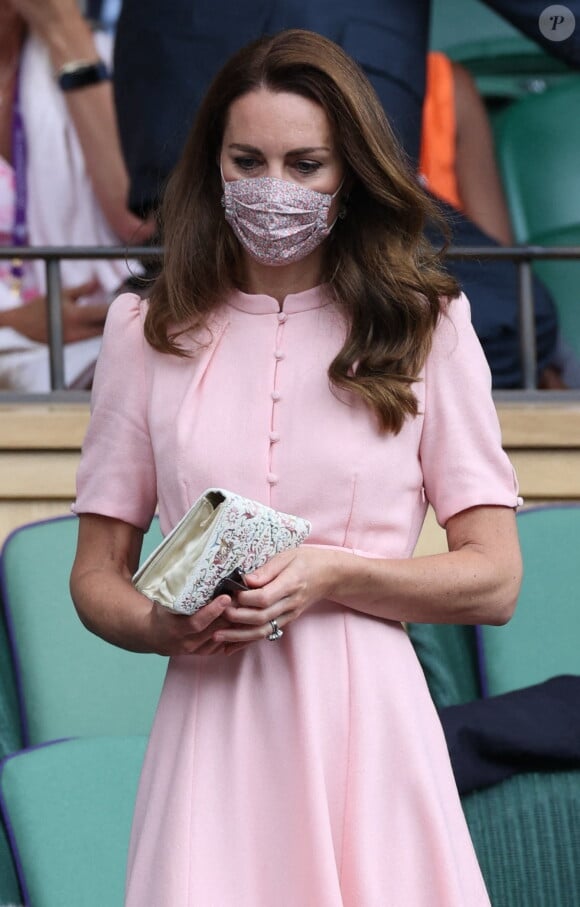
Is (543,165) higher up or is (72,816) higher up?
(543,165)

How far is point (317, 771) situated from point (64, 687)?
1411 mm

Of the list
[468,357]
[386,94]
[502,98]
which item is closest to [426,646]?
[386,94]

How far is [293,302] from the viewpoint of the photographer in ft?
5.38

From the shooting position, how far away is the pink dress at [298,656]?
1.49 meters

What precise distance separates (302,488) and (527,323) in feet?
6.04

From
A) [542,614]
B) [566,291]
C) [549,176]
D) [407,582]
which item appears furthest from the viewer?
[566,291]

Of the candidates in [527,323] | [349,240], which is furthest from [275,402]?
[527,323]

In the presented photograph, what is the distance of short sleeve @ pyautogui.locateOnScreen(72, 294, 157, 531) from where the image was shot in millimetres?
1624

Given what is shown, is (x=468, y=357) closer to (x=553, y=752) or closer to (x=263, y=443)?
(x=263, y=443)

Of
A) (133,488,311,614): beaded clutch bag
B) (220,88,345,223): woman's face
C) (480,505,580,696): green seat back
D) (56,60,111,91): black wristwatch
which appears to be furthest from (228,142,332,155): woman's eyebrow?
(56,60,111,91): black wristwatch

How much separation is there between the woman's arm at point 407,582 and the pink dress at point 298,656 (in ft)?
0.11

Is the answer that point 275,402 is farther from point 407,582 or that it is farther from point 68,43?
point 68,43

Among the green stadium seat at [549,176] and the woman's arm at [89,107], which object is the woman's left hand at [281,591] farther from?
the green stadium seat at [549,176]

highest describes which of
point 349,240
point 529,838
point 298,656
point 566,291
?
point 349,240
